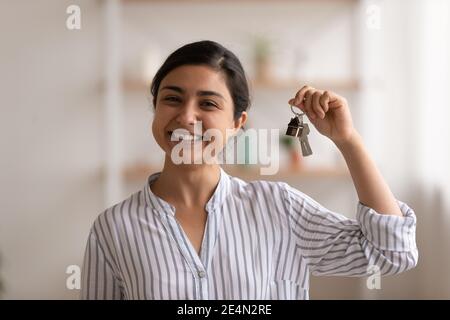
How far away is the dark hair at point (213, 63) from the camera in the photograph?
0.60m

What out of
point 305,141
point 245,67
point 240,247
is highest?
point 245,67

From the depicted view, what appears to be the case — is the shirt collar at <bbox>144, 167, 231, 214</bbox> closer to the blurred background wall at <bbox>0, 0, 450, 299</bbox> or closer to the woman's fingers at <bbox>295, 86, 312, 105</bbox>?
the woman's fingers at <bbox>295, 86, 312, 105</bbox>

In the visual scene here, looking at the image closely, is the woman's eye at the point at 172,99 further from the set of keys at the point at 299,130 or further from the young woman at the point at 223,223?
the set of keys at the point at 299,130

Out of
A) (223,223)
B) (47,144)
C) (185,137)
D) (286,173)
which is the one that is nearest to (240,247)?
(223,223)

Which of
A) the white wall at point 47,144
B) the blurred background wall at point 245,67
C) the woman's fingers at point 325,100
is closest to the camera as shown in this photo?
the woman's fingers at point 325,100

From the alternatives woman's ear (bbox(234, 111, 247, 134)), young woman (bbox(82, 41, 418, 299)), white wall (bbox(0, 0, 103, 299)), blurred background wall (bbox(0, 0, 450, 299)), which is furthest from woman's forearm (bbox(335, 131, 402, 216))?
blurred background wall (bbox(0, 0, 450, 299))

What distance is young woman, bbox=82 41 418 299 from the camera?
1.91 feet

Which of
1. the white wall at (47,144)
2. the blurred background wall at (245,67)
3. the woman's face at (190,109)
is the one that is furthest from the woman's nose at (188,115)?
the blurred background wall at (245,67)

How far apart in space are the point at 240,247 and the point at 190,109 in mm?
155

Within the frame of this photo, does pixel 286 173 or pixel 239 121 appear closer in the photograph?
pixel 239 121

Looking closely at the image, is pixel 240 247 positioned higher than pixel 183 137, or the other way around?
pixel 183 137

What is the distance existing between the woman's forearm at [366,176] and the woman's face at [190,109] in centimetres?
13

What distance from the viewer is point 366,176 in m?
0.58

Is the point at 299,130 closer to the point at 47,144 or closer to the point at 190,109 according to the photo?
the point at 190,109
